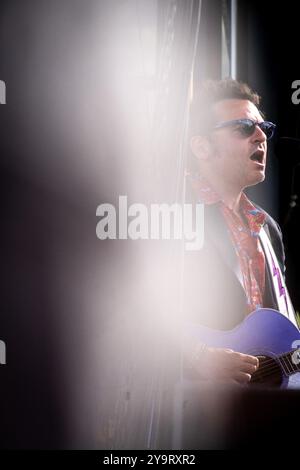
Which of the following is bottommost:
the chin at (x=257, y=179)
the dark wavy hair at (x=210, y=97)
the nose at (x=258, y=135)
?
the chin at (x=257, y=179)

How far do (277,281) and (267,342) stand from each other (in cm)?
17

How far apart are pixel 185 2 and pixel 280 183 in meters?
0.51

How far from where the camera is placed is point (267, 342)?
105 centimetres

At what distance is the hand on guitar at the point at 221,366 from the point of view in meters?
1.01

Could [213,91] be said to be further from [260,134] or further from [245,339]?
[245,339]

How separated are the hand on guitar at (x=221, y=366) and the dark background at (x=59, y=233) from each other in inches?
7.3

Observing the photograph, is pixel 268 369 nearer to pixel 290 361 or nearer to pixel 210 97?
pixel 290 361

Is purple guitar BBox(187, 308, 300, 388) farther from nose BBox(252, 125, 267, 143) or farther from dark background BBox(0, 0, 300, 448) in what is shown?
nose BBox(252, 125, 267, 143)

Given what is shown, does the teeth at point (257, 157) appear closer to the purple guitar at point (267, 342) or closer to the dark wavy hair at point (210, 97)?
the dark wavy hair at point (210, 97)

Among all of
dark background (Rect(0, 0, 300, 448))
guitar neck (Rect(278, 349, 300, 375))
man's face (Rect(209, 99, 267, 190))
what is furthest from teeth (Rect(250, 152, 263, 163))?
guitar neck (Rect(278, 349, 300, 375))

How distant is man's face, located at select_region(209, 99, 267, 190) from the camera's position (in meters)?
1.14

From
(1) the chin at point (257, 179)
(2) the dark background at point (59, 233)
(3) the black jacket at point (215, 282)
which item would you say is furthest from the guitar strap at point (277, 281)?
(2) the dark background at point (59, 233)

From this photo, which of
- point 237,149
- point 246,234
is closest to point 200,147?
point 237,149

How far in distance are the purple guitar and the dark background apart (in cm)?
23
